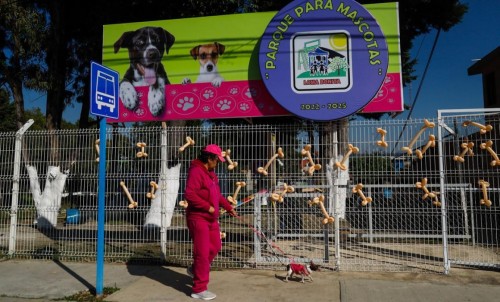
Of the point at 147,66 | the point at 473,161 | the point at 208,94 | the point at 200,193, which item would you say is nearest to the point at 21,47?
the point at 147,66

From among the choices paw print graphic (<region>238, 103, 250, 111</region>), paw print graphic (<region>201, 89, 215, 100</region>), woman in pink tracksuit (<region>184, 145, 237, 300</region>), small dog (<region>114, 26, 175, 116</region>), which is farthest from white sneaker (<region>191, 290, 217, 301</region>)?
small dog (<region>114, 26, 175, 116</region>)

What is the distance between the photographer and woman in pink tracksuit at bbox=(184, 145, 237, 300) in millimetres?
5191

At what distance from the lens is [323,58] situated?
7410 mm

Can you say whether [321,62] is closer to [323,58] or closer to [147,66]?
[323,58]

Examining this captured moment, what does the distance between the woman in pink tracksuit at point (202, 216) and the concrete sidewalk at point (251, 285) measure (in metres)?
0.31

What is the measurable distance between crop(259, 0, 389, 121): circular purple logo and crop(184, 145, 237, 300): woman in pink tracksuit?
2.45 meters

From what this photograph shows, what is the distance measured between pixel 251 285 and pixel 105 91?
3.22 m

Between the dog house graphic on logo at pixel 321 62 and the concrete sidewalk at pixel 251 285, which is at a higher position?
the dog house graphic on logo at pixel 321 62

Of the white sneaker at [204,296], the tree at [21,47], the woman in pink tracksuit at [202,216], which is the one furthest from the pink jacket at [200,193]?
the tree at [21,47]

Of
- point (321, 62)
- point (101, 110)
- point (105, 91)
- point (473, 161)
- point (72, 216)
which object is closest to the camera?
point (101, 110)

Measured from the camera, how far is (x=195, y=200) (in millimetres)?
5168

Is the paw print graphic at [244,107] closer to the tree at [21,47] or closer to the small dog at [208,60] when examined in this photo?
the small dog at [208,60]

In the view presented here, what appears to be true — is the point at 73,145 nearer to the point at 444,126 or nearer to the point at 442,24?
the point at 444,126

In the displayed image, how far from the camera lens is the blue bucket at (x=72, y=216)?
7.77 meters
